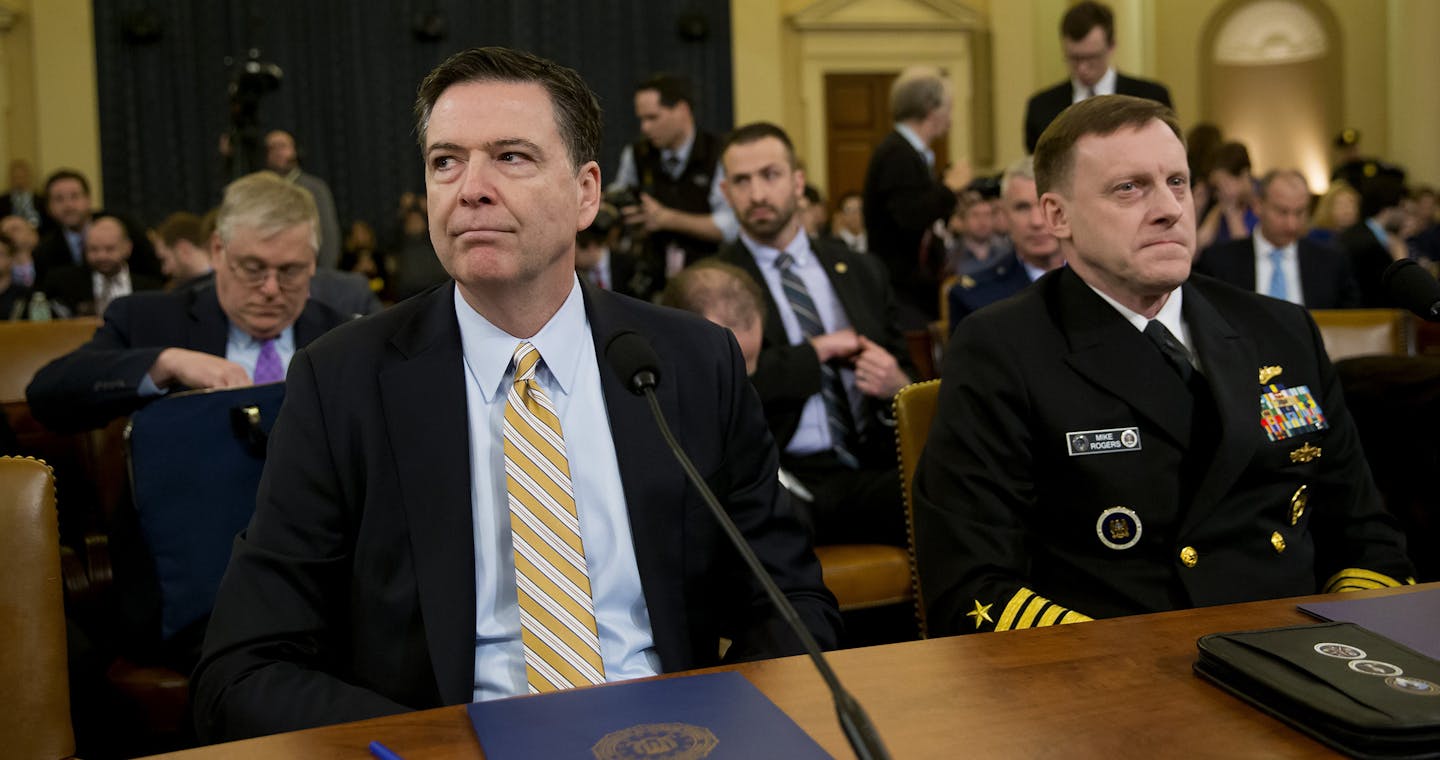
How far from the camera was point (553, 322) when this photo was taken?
62.3 inches

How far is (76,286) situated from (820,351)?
4.70 meters

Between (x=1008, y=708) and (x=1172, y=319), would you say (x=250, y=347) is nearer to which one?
(x=1172, y=319)

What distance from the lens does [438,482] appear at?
146cm

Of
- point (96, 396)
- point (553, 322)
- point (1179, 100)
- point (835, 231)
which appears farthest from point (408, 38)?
point (553, 322)

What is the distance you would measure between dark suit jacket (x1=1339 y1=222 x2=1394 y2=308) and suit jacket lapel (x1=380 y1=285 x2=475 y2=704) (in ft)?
14.7

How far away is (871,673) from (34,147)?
12.0m

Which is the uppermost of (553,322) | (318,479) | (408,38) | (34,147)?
(408,38)

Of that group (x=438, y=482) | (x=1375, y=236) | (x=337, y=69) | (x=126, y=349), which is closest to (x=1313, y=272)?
(x=1375, y=236)

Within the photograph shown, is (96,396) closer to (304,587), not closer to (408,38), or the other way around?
(304,587)

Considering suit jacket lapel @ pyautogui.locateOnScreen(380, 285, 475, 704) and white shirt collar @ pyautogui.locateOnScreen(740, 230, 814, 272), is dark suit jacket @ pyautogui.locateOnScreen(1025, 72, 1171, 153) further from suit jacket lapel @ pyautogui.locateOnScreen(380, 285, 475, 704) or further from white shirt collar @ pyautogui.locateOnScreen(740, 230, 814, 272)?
suit jacket lapel @ pyautogui.locateOnScreen(380, 285, 475, 704)

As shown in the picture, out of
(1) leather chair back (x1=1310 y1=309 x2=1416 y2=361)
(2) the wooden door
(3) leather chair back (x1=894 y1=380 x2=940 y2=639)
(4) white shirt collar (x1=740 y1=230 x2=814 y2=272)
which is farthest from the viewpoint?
(2) the wooden door

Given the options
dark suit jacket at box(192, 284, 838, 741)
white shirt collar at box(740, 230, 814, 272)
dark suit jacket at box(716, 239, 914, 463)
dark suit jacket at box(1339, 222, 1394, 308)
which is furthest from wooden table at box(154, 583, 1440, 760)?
dark suit jacket at box(1339, 222, 1394, 308)

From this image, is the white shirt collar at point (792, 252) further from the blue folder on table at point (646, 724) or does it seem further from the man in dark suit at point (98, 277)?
the man in dark suit at point (98, 277)

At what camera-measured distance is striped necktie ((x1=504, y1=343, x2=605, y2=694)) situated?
1405 millimetres
